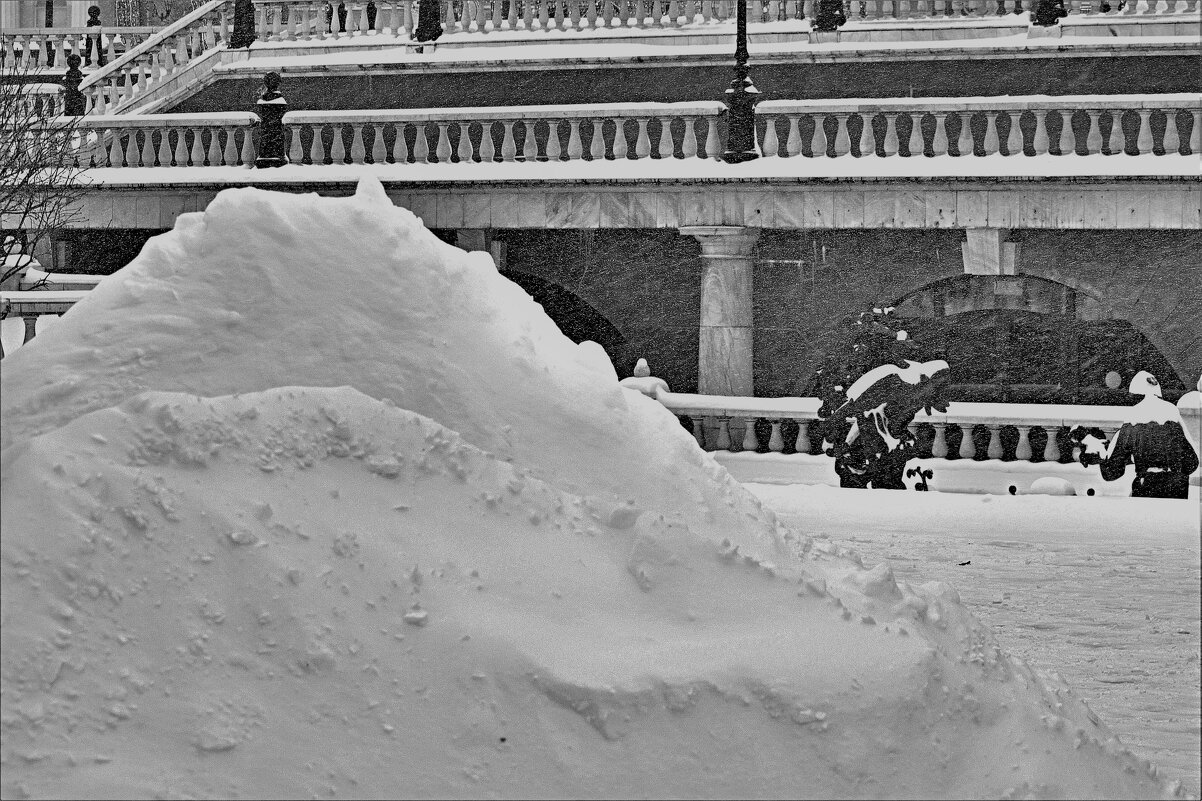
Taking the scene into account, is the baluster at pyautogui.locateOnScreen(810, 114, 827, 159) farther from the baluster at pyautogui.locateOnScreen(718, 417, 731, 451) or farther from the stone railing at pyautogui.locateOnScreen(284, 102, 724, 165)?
the baluster at pyautogui.locateOnScreen(718, 417, 731, 451)

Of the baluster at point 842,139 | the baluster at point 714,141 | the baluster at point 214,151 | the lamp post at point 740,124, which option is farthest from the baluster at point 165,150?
the baluster at point 842,139

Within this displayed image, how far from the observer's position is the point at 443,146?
67.3 ft

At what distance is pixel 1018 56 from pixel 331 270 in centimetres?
1757

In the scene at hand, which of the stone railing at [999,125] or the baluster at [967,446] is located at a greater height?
the stone railing at [999,125]

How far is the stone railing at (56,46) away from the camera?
2903 centimetres

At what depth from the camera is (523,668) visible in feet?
13.6

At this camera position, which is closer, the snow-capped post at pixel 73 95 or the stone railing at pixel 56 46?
the snow-capped post at pixel 73 95

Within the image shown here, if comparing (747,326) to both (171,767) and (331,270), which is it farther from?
(171,767)

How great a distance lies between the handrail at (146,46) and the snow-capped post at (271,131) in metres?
4.86

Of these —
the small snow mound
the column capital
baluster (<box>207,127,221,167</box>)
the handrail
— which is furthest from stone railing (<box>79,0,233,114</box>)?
the small snow mound

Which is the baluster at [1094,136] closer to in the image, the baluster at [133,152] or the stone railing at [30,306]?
the stone railing at [30,306]

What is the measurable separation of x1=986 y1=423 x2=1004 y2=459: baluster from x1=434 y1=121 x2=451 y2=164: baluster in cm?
757

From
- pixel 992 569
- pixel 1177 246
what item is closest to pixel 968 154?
pixel 1177 246

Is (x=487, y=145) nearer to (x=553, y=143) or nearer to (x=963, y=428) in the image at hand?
(x=553, y=143)
